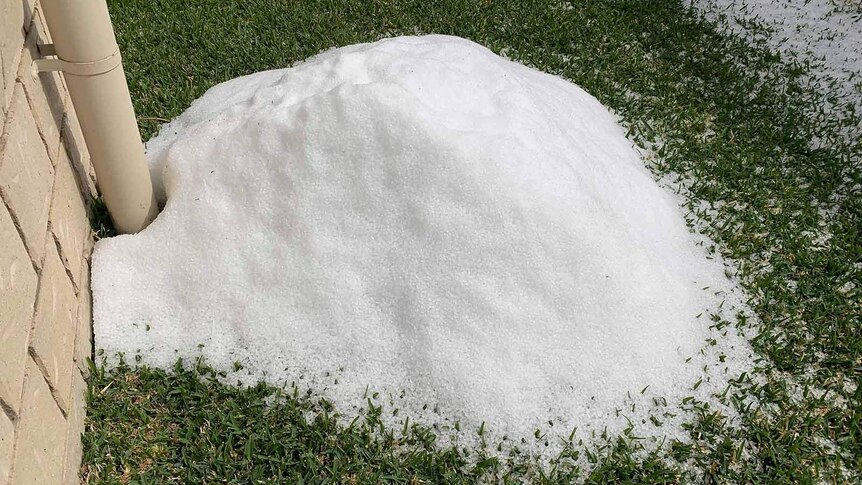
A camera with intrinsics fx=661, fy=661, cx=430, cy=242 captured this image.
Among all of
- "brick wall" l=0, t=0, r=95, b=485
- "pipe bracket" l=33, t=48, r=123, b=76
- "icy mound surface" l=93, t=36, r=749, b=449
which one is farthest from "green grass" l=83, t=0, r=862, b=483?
"pipe bracket" l=33, t=48, r=123, b=76

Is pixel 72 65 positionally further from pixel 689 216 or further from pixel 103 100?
pixel 689 216

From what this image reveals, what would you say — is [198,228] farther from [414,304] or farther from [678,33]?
[678,33]

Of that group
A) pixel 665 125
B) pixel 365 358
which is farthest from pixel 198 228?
pixel 665 125

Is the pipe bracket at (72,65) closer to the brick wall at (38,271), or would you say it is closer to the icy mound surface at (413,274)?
the brick wall at (38,271)

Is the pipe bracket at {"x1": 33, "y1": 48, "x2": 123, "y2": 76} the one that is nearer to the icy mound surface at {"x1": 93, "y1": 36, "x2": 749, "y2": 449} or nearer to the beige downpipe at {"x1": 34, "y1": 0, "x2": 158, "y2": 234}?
the beige downpipe at {"x1": 34, "y1": 0, "x2": 158, "y2": 234}

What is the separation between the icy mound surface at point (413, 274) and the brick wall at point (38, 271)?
271 mm

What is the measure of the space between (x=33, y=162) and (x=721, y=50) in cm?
469

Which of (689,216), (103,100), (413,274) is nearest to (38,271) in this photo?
(103,100)

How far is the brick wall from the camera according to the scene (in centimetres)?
173

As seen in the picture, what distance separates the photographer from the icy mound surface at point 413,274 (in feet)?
8.21

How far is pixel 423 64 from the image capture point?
3061 mm

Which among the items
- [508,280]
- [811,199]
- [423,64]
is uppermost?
[423,64]

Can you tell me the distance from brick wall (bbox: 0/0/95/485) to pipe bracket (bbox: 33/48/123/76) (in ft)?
0.12

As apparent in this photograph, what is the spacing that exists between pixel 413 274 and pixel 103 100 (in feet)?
4.35
